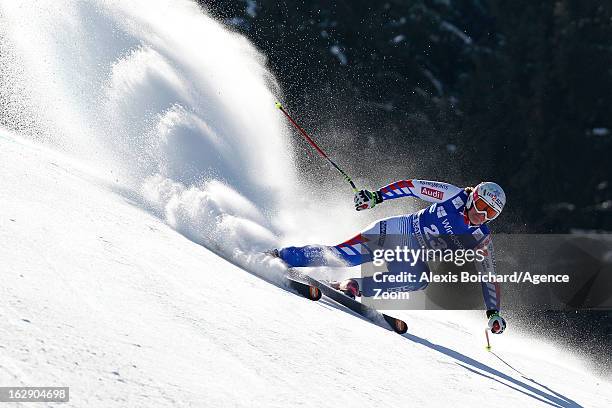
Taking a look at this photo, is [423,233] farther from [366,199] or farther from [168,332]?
[168,332]

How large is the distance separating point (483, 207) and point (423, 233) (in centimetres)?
57

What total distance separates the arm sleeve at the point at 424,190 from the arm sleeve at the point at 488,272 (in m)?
0.42

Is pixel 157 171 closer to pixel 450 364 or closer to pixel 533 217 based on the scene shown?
pixel 450 364

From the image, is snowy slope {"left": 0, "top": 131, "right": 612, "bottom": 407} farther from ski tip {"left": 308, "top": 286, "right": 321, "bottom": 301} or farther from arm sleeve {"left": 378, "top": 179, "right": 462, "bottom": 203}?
arm sleeve {"left": 378, "top": 179, "right": 462, "bottom": 203}

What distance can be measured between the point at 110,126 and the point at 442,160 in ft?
47.5

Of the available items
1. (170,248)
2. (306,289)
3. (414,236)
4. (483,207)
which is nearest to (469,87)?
(414,236)

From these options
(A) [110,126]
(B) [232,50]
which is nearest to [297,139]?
(B) [232,50]

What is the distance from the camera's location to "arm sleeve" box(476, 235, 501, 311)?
5355 millimetres

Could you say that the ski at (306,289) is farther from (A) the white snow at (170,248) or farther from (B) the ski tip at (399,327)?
(B) the ski tip at (399,327)

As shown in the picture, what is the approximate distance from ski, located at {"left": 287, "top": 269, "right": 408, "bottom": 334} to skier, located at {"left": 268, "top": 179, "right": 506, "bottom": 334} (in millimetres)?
274

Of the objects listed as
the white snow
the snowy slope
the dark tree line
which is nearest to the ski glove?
the white snow

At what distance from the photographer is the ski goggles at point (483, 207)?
5395 mm

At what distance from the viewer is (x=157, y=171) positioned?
598 centimetres

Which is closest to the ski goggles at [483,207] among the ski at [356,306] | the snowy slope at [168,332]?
the snowy slope at [168,332]
